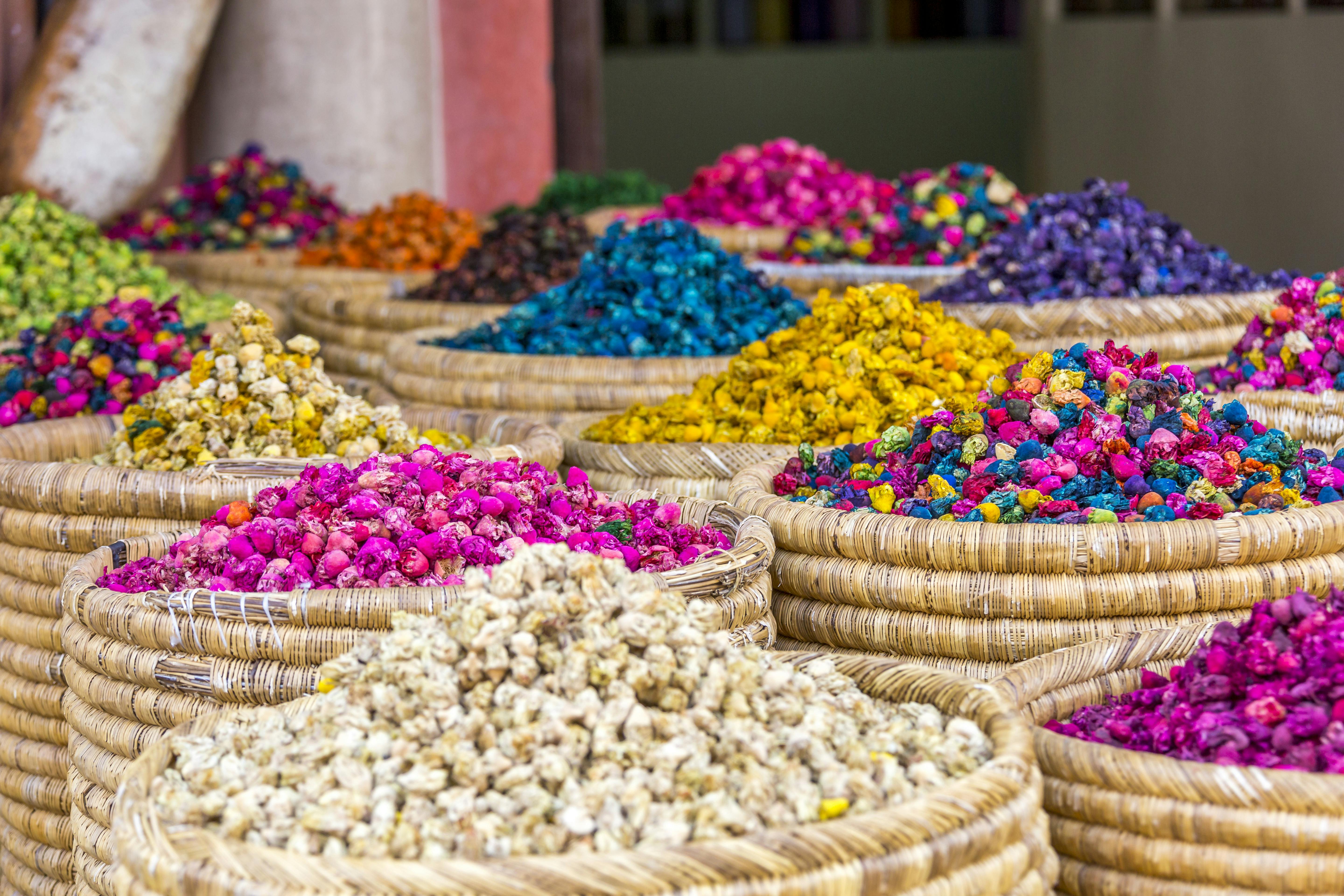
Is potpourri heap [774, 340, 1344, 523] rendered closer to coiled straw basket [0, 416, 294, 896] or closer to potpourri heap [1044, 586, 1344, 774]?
potpourri heap [1044, 586, 1344, 774]

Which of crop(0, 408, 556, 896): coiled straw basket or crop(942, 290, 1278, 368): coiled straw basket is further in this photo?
crop(942, 290, 1278, 368): coiled straw basket

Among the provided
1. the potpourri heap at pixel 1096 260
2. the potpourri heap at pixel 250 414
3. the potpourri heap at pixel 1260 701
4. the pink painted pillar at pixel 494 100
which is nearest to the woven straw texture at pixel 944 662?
the potpourri heap at pixel 1260 701

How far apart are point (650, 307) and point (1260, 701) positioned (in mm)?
1602

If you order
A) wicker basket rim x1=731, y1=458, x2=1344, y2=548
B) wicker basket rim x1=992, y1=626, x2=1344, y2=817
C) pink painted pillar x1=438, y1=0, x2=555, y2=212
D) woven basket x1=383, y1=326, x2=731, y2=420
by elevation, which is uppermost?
pink painted pillar x1=438, y1=0, x2=555, y2=212

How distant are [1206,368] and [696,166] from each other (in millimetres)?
7777

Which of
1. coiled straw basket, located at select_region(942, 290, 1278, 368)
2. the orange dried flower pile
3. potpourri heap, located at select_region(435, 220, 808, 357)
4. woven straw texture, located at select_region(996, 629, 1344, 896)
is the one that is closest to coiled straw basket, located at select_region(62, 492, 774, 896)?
woven straw texture, located at select_region(996, 629, 1344, 896)

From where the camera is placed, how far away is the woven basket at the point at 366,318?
327 cm

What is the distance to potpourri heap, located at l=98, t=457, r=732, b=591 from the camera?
5.32 ft

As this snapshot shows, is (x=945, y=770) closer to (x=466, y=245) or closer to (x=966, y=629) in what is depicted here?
(x=966, y=629)

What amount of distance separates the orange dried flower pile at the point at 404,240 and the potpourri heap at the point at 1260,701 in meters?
2.88

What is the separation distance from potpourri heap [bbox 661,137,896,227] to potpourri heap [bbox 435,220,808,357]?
115 cm

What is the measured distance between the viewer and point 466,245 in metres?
4.23

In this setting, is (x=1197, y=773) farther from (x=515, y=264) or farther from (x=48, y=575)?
(x=515, y=264)

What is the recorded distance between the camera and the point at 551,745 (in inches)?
47.0
